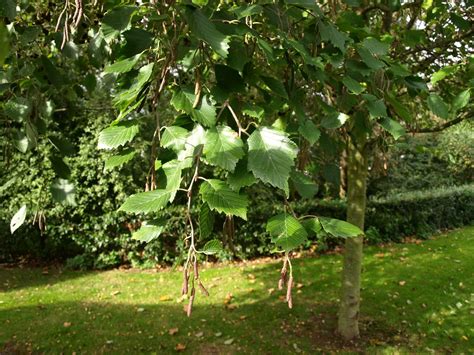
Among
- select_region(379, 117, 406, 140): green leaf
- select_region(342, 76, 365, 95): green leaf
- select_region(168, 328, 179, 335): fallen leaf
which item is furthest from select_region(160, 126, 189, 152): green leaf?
select_region(168, 328, 179, 335): fallen leaf

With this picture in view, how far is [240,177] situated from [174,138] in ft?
0.87

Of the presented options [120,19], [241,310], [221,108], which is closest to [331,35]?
[221,108]

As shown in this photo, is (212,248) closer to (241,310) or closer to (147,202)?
(147,202)

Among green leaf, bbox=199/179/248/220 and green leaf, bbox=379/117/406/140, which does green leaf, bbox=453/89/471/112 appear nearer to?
green leaf, bbox=379/117/406/140

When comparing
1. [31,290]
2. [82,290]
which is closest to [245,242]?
[82,290]

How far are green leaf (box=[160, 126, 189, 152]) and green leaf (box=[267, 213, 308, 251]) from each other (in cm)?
37

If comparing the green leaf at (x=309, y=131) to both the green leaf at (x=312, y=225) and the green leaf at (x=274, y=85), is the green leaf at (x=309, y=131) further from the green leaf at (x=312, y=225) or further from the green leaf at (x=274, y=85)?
the green leaf at (x=312, y=225)

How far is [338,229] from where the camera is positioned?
106 cm

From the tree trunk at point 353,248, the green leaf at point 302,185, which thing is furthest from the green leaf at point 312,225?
the tree trunk at point 353,248

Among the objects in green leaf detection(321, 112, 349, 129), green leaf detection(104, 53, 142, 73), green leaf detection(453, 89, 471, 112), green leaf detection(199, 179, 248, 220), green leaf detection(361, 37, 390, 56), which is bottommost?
green leaf detection(199, 179, 248, 220)

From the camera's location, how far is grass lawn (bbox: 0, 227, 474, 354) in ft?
16.0

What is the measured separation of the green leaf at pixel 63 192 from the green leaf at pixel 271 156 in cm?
80

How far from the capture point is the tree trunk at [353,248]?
4.71 metres

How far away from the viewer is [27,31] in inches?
68.2
